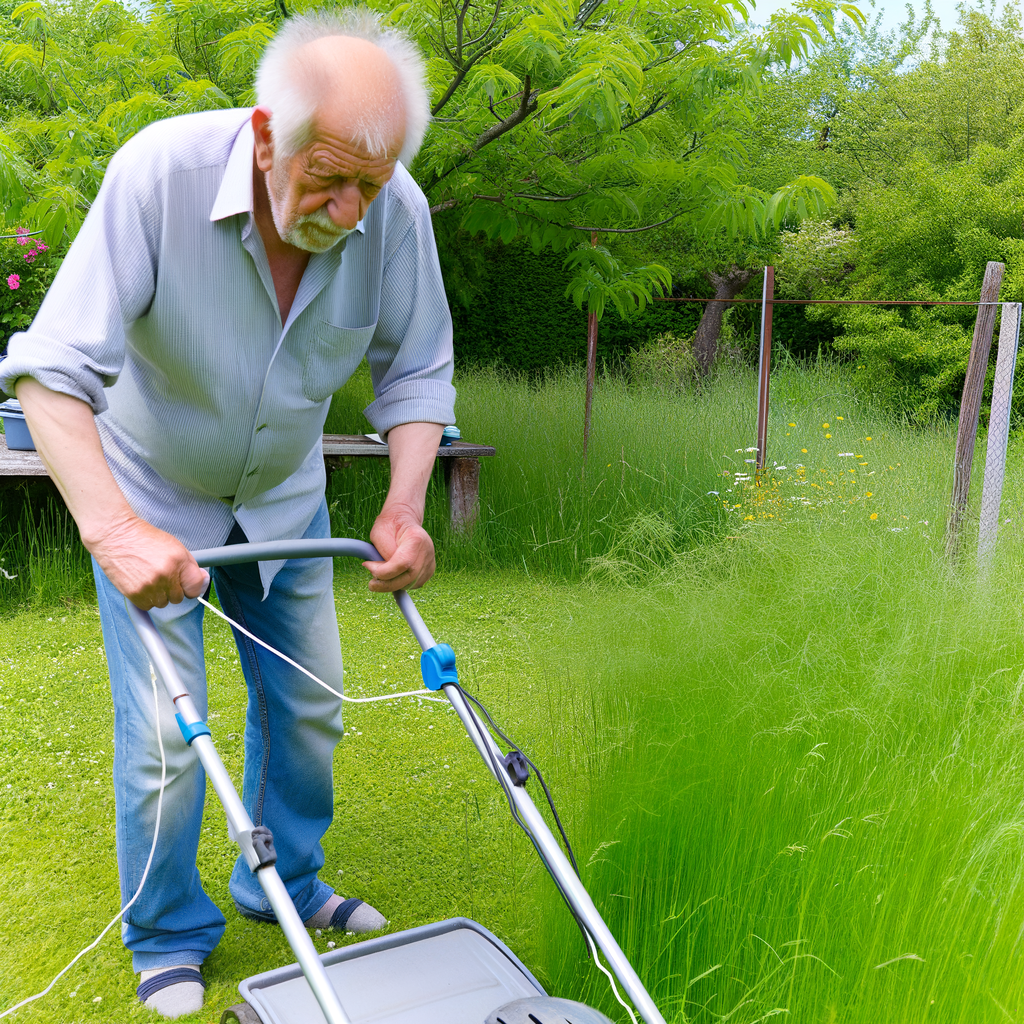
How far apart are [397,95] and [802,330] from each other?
1412cm

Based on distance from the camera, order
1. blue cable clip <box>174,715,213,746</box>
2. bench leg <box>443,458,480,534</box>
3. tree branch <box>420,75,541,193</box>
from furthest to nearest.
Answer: bench leg <box>443,458,480,534</box> < tree branch <box>420,75,541,193</box> < blue cable clip <box>174,715,213,746</box>

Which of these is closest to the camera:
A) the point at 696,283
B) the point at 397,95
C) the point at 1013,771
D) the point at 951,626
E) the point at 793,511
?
the point at 397,95

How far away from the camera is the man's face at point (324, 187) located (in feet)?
5.30

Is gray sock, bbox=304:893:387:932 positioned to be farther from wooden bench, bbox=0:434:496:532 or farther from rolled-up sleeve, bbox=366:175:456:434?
wooden bench, bbox=0:434:496:532

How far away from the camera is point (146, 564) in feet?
5.30

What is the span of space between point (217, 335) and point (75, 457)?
0.36 metres

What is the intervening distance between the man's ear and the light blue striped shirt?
0.26 feet

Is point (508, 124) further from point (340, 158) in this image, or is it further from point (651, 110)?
point (340, 158)

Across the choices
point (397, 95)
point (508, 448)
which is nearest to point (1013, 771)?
point (397, 95)

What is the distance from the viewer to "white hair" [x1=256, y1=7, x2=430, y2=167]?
1.58 m

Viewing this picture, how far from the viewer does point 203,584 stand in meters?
1.67

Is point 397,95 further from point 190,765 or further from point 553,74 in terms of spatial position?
point 553,74

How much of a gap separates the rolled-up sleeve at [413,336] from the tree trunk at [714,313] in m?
11.1

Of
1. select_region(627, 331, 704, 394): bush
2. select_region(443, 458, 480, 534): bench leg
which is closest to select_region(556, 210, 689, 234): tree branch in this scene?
select_region(443, 458, 480, 534): bench leg
